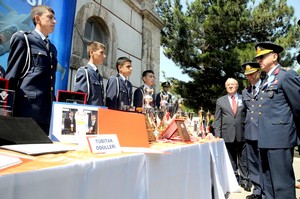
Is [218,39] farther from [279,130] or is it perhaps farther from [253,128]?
Result: [279,130]

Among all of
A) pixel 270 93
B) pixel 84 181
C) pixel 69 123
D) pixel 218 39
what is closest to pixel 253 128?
pixel 270 93

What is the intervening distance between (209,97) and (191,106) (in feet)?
3.73

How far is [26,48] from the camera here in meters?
2.01

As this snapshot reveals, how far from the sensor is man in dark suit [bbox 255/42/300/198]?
2.19 meters

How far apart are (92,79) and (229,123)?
2.27 m

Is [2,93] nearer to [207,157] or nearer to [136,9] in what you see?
[207,157]

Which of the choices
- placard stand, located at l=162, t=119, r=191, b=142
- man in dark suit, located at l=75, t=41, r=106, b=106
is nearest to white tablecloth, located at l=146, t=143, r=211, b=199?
placard stand, located at l=162, t=119, r=191, b=142

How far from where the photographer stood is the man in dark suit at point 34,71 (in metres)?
1.98

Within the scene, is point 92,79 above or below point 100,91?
above

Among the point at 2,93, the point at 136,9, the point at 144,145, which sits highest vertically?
the point at 136,9

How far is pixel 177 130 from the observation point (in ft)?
6.61

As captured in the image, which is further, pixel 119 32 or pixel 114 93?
pixel 119 32

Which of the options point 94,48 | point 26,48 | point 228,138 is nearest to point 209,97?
point 228,138

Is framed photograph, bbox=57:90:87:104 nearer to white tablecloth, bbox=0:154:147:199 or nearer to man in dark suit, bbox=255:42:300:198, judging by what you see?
white tablecloth, bbox=0:154:147:199
